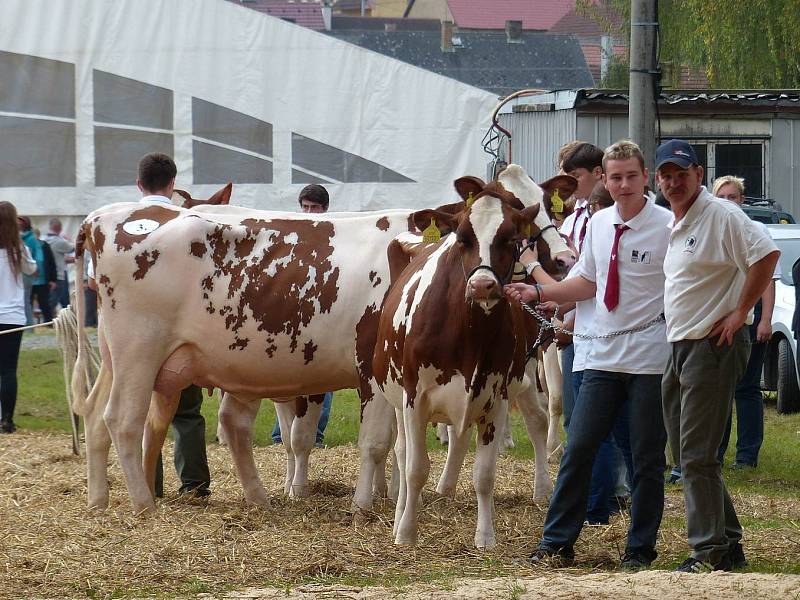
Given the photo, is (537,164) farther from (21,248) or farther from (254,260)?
(254,260)

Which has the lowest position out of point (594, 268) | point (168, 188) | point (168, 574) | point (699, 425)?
point (168, 574)

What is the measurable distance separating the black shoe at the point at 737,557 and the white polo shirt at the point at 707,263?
1177mm

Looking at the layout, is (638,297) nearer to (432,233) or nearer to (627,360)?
(627,360)

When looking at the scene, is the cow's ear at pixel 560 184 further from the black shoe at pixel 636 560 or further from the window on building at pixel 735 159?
the window on building at pixel 735 159

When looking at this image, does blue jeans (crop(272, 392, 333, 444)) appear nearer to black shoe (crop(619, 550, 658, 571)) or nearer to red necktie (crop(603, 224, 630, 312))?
black shoe (crop(619, 550, 658, 571))

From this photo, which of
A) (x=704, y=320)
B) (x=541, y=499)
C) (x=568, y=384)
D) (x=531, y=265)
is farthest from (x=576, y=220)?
(x=704, y=320)

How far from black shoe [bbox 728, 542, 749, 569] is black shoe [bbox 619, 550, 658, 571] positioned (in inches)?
15.2

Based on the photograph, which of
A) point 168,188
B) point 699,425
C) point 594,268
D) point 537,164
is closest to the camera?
point 699,425

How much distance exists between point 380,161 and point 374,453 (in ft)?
48.0

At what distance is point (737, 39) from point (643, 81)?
656 inches

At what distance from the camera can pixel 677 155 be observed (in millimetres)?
6410

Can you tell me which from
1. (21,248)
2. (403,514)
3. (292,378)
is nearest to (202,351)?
(292,378)

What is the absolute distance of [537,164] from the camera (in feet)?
69.3

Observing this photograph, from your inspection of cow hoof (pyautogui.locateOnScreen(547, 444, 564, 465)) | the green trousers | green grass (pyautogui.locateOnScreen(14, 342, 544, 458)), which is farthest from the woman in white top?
cow hoof (pyautogui.locateOnScreen(547, 444, 564, 465))
